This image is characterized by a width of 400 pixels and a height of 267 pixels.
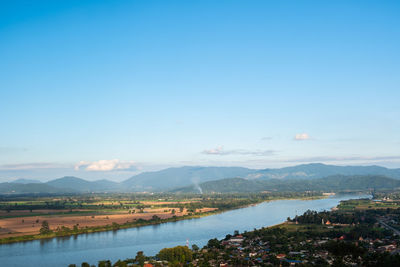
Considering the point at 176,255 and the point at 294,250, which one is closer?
the point at 176,255

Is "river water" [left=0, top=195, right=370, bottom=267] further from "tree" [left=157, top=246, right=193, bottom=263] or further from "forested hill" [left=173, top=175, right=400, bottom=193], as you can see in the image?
"forested hill" [left=173, top=175, right=400, bottom=193]

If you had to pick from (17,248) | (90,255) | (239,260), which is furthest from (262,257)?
(17,248)

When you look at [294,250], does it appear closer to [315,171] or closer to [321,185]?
[321,185]

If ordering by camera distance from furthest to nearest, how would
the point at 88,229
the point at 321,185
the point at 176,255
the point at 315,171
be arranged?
the point at 315,171
the point at 321,185
the point at 88,229
the point at 176,255

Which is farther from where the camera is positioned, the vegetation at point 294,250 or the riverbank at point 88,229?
the riverbank at point 88,229

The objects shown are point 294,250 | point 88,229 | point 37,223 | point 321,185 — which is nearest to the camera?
point 294,250

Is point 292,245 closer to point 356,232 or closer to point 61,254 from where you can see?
point 356,232

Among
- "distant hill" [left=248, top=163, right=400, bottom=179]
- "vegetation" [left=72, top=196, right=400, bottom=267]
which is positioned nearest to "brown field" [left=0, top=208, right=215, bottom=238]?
"vegetation" [left=72, top=196, right=400, bottom=267]

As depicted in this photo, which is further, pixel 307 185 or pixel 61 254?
pixel 307 185

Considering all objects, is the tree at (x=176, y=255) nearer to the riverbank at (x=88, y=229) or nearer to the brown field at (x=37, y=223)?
the riverbank at (x=88, y=229)

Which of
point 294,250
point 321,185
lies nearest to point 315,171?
point 321,185

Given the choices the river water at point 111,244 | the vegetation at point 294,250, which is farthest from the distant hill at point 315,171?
the vegetation at point 294,250
